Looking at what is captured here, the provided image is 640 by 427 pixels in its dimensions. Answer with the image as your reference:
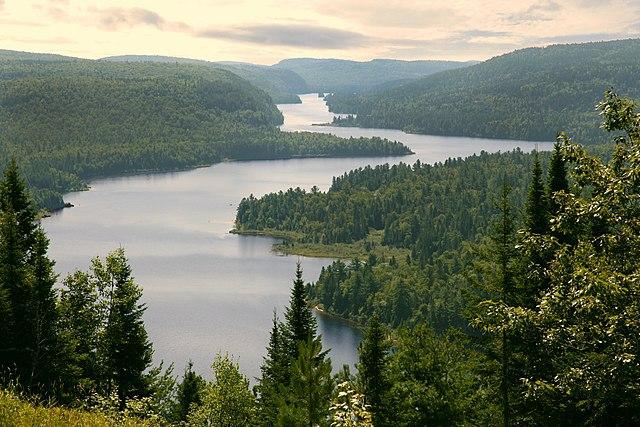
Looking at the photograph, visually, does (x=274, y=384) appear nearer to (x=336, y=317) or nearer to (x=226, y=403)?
(x=226, y=403)

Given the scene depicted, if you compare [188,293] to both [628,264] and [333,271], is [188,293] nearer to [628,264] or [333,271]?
[333,271]

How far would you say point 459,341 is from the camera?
24359 millimetres

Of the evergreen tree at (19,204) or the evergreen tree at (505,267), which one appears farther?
the evergreen tree at (19,204)

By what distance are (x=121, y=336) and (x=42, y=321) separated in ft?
13.7

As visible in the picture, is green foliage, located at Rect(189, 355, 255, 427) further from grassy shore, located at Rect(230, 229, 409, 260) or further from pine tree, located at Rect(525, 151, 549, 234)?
grassy shore, located at Rect(230, 229, 409, 260)

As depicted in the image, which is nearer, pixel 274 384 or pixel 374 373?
pixel 374 373

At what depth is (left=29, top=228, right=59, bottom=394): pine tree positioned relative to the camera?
30844 millimetres

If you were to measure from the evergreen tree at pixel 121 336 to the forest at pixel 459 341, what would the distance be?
74mm

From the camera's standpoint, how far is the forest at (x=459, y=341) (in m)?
13.6

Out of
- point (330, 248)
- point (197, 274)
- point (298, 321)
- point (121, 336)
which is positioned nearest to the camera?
point (121, 336)

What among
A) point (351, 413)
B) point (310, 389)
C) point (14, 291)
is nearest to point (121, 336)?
point (14, 291)

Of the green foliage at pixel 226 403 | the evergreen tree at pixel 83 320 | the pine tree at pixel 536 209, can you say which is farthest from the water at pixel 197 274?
the pine tree at pixel 536 209

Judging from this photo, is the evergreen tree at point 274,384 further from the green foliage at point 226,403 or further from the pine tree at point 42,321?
the pine tree at point 42,321

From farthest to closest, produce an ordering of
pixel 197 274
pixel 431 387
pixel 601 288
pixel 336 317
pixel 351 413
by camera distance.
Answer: pixel 197 274
pixel 336 317
pixel 431 387
pixel 601 288
pixel 351 413
